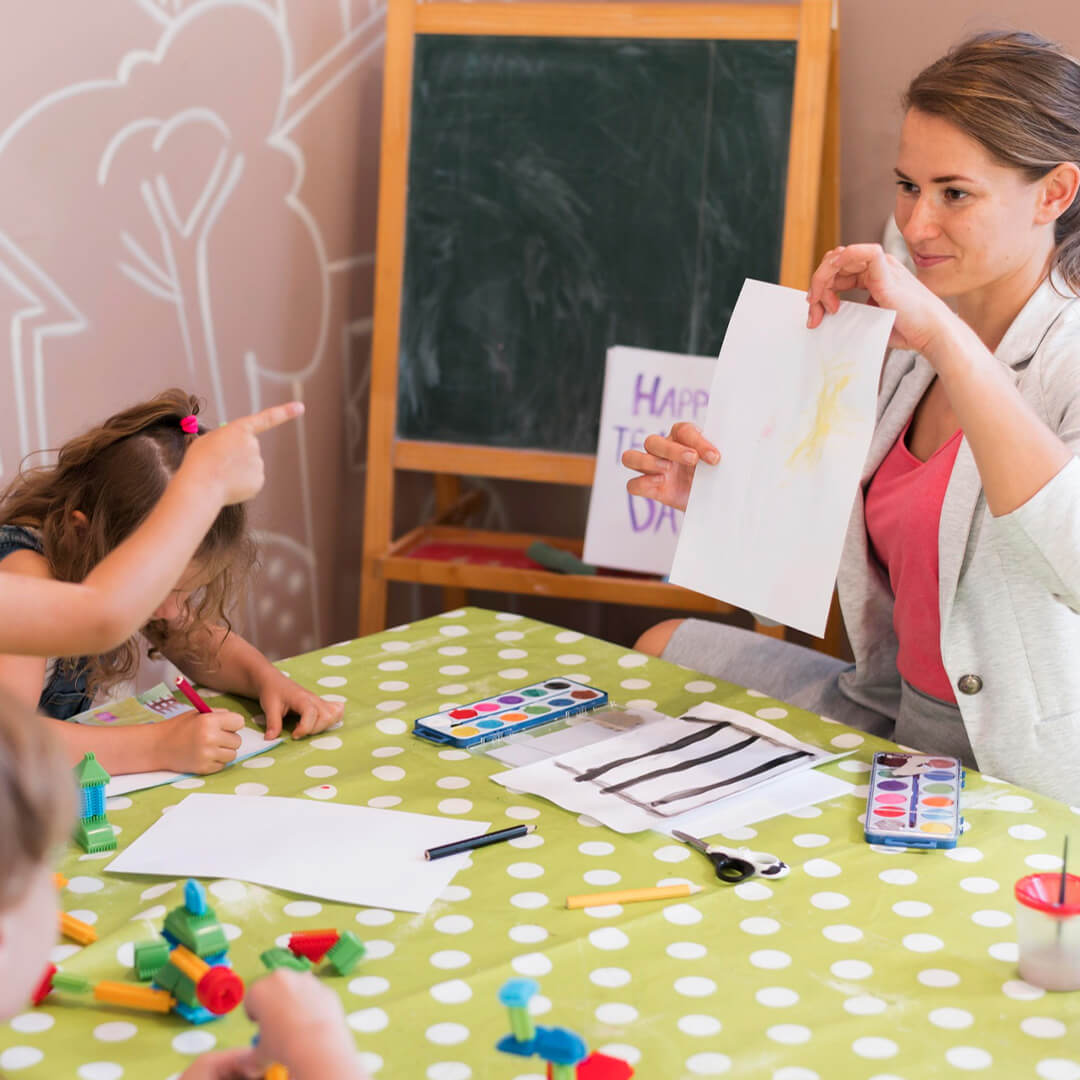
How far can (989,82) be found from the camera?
1.46m

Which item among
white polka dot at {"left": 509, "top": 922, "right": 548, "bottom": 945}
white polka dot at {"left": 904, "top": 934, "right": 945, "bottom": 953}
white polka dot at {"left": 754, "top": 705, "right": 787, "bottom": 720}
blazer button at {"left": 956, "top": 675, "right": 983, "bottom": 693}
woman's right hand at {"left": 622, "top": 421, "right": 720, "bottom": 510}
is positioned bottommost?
white polka dot at {"left": 509, "top": 922, "right": 548, "bottom": 945}

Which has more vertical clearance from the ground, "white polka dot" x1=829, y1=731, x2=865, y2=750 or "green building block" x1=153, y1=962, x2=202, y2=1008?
"white polka dot" x1=829, y1=731, x2=865, y2=750

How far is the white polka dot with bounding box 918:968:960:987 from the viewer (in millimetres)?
896

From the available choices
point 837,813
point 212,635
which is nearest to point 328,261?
point 212,635

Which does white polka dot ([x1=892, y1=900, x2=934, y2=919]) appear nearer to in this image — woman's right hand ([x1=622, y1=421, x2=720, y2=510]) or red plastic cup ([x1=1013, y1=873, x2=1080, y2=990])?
red plastic cup ([x1=1013, y1=873, x2=1080, y2=990])

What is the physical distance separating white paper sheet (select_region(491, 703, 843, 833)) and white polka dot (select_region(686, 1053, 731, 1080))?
1.00 feet

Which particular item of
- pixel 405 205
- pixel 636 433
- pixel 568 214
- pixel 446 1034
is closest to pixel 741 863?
pixel 446 1034

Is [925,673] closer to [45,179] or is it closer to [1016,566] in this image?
[1016,566]

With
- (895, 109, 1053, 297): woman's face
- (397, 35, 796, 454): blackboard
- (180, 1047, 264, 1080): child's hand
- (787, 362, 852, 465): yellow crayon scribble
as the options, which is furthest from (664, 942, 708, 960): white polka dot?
(397, 35, 796, 454): blackboard

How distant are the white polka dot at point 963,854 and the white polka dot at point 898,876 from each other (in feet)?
0.15

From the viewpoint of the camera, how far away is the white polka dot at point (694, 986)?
2.90 ft

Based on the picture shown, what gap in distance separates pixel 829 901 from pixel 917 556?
0.62 metres

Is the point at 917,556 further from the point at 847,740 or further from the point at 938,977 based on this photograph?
the point at 938,977

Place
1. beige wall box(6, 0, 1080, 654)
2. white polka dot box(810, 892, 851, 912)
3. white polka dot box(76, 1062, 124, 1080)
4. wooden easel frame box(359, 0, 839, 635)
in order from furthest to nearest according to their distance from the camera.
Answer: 1. wooden easel frame box(359, 0, 839, 635)
2. beige wall box(6, 0, 1080, 654)
3. white polka dot box(810, 892, 851, 912)
4. white polka dot box(76, 1062, 124, 1080)
